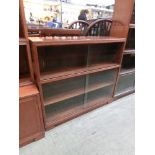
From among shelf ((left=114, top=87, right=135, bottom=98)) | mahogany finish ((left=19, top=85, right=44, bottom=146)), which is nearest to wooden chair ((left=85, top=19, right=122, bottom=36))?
shelf ((left=114, top=87, right=135, bottom=98))

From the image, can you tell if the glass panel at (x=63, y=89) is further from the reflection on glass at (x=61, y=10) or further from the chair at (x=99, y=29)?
the reflection on glass at (x=61, y=10)

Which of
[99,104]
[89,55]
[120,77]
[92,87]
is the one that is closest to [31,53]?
[89,55]

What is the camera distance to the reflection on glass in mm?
4746

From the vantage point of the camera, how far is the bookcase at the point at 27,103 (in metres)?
1.26

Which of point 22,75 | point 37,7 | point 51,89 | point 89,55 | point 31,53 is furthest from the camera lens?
point 37,7

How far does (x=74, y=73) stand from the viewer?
1.61 metres

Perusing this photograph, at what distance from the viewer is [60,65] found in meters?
1.77

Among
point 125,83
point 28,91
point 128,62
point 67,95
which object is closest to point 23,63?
point 28,91

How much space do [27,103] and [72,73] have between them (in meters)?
0.57

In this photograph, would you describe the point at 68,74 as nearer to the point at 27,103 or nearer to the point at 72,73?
the point at 72,73

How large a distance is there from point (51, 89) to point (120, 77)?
44.9 inches
